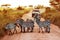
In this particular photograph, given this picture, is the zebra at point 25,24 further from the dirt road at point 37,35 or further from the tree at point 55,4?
the tree at point 55,4

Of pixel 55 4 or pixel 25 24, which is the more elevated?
pixel 55 4

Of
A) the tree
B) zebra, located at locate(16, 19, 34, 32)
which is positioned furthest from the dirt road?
the tree

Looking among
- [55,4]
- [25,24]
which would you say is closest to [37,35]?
[25,24]

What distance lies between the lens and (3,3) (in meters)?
3.17

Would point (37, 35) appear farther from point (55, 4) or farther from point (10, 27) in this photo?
point (55, 4)

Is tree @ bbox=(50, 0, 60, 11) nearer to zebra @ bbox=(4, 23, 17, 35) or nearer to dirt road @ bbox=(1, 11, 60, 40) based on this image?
dirt road @ bbox=(1, 11, 60, 40)

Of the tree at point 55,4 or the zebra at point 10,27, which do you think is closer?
the zebra at point 10,27

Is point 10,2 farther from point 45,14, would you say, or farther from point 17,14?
point 45,14

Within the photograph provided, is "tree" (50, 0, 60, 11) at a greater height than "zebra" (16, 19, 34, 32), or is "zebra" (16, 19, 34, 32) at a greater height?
"tree" (50, 0, 60, 11)

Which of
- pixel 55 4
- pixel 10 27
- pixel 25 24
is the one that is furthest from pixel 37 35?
pixel 55 4

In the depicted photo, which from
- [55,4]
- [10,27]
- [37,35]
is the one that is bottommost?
[37,35]

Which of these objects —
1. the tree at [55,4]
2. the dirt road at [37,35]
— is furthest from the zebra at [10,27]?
the tree at [55,4]

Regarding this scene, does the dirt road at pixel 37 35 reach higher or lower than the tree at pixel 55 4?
lower

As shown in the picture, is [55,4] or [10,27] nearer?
[10,27]
